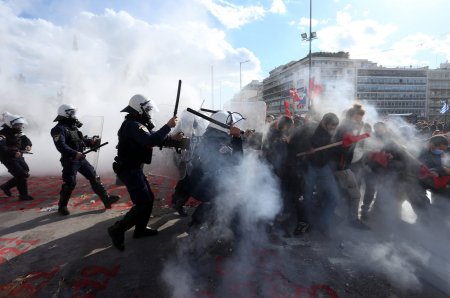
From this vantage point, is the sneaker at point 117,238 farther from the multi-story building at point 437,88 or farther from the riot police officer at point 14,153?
the multi-story building at point 437,88

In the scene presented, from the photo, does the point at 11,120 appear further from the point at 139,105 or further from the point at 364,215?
the point at 364,215

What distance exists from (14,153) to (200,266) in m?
5.30

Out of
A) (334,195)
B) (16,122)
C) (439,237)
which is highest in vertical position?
(16,122)

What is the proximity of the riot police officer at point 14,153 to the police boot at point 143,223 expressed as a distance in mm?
3661

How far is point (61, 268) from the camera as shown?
3.28m

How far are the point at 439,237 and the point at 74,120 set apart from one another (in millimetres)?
6075

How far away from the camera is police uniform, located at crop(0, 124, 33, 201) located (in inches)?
244

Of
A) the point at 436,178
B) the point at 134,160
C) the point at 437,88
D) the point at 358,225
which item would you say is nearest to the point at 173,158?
the point at 134,160

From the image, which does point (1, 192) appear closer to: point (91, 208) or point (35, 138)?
point (91, 208)

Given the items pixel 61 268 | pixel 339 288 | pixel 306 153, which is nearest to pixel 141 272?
pixel 61 268

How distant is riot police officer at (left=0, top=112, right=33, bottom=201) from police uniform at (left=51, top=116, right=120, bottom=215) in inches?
69.7

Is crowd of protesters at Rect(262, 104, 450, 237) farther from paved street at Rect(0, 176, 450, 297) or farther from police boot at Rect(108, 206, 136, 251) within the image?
police boot at Rect(108, 206, 136, 251)

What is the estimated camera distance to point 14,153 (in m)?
6.26

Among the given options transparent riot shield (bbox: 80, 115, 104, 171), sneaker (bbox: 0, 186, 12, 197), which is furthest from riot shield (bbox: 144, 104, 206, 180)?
sneaker (bbox: 0, 186, 12, 197)
